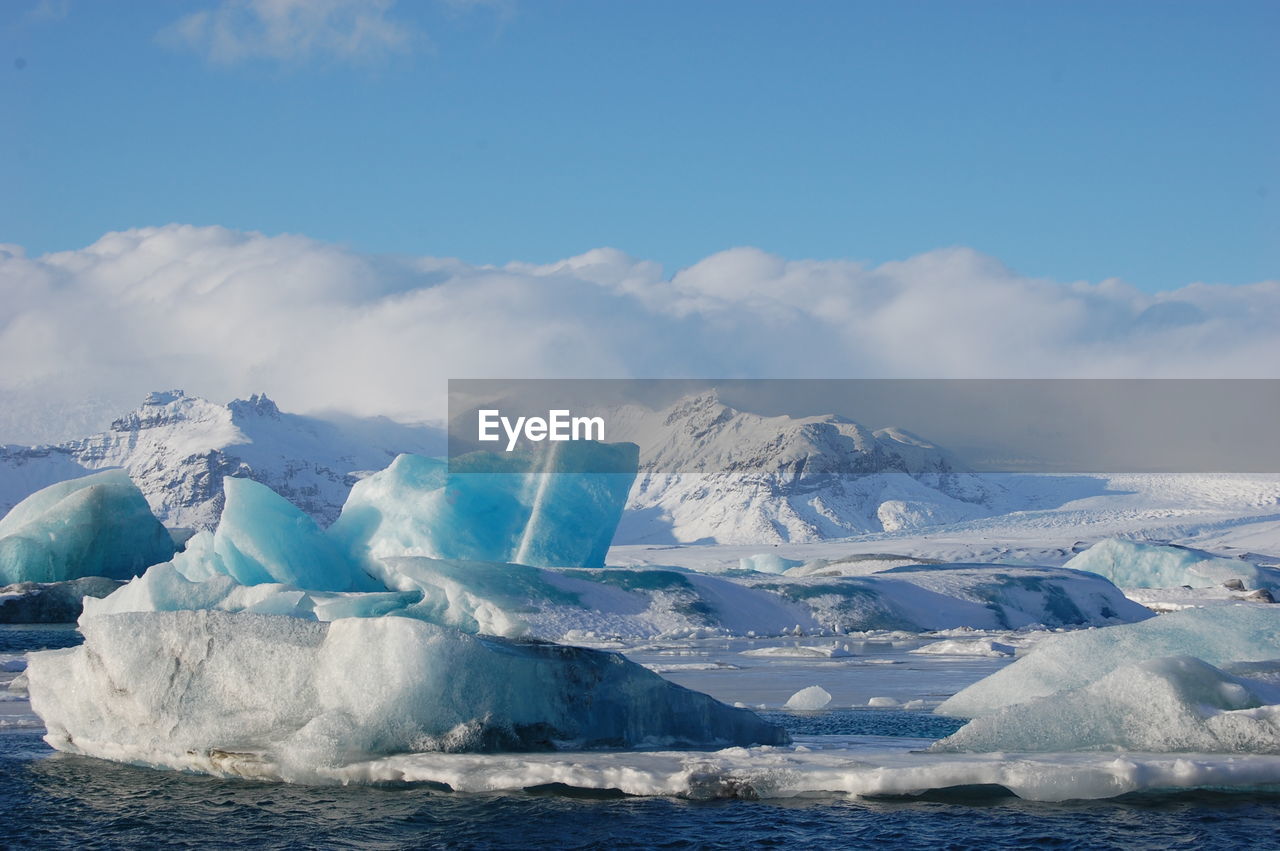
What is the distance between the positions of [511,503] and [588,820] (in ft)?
80.3

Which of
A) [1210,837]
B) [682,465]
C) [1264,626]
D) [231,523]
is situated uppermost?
[682,465]

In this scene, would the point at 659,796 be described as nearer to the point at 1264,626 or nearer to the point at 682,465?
the point at 1264,626

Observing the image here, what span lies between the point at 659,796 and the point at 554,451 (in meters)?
23.5

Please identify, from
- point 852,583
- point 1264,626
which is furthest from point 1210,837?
point 852,583

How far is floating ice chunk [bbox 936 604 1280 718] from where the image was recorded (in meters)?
10.9

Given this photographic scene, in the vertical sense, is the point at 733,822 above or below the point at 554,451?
below

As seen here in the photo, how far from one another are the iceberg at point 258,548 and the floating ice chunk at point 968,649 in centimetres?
1410

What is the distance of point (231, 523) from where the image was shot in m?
28.1

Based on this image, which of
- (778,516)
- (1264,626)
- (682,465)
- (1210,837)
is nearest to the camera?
(1210,837)

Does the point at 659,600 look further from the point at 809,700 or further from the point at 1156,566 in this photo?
the point at 1156,566

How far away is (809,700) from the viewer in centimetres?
1258

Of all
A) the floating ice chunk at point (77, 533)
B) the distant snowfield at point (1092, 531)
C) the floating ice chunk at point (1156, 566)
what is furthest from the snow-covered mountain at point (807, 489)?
the floating ice chunk at point (77, 533)

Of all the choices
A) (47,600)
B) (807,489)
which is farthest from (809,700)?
(807,489)

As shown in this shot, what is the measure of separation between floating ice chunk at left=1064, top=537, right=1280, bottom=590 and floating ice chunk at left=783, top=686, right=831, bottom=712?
117 ft
